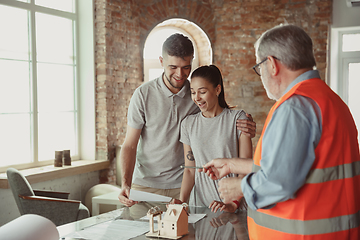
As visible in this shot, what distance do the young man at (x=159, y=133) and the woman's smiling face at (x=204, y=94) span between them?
201 mm

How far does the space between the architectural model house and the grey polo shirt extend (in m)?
0.83

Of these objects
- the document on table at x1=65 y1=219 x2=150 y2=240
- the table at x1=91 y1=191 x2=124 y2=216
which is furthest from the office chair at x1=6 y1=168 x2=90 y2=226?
the document on table at x1=65 y1=219 x2=150 y2=240

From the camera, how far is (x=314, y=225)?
1.25m

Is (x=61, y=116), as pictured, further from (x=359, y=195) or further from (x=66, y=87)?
(x=359, y=195)

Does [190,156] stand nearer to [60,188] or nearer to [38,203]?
[38,203]

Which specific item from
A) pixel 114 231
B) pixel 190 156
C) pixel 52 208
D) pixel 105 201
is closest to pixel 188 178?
pixel 190 156

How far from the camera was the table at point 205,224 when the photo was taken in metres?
1.74

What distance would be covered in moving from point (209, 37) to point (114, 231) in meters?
4.54

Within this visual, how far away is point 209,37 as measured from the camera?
5.94 m

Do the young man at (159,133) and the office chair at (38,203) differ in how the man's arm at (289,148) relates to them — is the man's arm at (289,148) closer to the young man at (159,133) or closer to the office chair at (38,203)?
the young man at (159,133)

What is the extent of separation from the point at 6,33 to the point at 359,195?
427 centimetres

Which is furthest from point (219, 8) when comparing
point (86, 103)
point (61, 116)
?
point (61, 116)

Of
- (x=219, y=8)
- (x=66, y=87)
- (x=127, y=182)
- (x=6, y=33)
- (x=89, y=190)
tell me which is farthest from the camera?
(x=219, y=8)

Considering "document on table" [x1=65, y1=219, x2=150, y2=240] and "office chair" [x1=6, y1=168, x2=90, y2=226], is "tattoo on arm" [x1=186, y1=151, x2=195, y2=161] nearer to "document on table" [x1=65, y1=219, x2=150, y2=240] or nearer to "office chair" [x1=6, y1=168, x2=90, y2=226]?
"document on table" [x1=65, y1=219, x2=150, y2=240]
